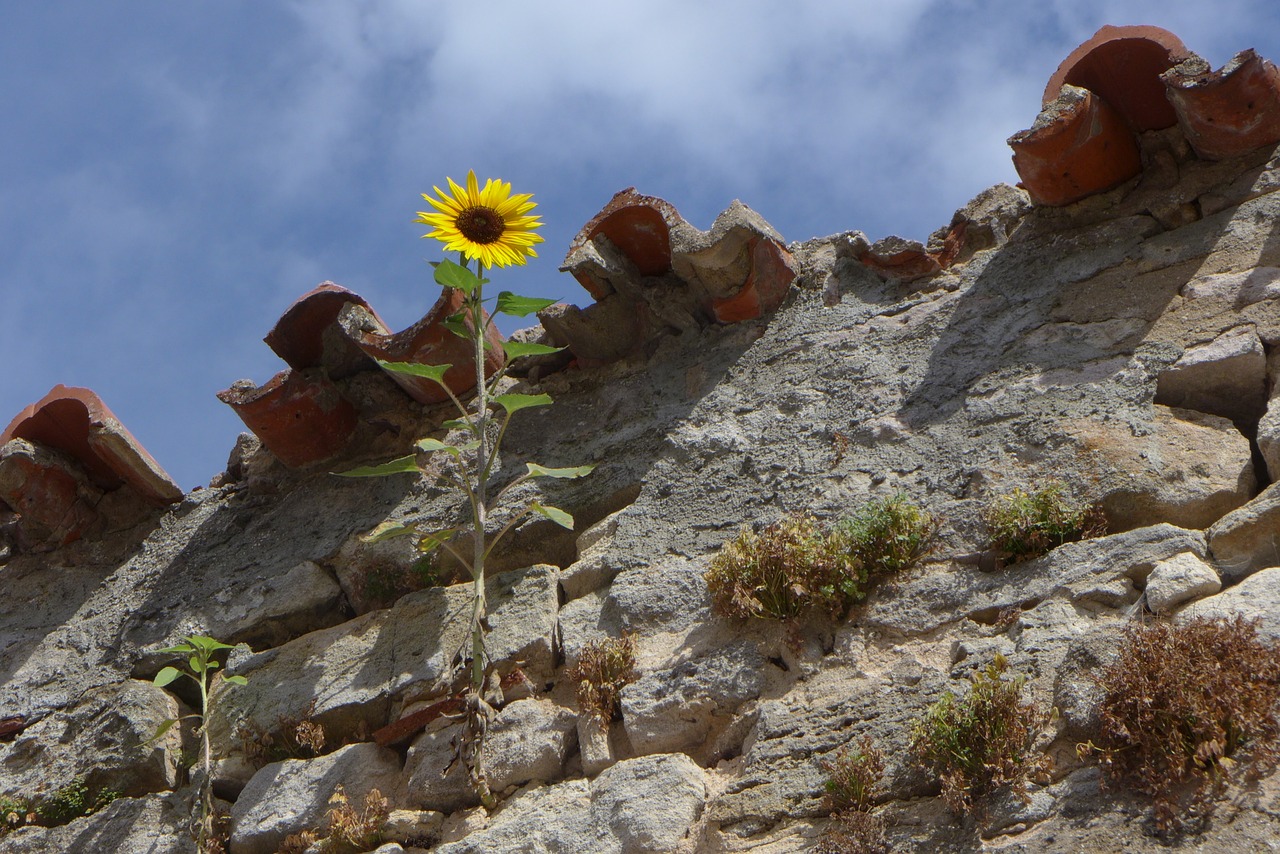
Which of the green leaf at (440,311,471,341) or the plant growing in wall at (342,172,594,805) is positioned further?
the green leaf at (440,311,471,341)

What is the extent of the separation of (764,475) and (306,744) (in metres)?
1.62

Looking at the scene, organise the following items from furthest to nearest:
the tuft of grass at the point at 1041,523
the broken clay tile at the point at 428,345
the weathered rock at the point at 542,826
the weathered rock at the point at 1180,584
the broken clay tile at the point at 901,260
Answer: the broken clay tile at the point at 428,345 < the broken clay tile at the point at 901,260 < the tuft of grass at the point at 1041,523 < the weathered rock at the point at 542,826 < the weathered rock at the point at 1180,584

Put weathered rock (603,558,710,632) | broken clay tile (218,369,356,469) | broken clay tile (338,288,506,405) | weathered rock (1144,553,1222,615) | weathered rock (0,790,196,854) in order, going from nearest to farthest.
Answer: weathered rock (1144,553,1222,615)
weathered rock (603,558,710,632)
weathered rock (0,790,196,854)
broken clay tile (338,288,506,405)
broken clay tile (218,369,356,469)

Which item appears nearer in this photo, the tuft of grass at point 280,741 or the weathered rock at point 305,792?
the weathered rock at point 305,792

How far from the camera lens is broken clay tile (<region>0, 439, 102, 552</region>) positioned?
546cm

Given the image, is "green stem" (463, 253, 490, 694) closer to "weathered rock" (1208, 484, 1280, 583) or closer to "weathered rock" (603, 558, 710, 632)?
"weathered rock" (603, 558, 710, 632)

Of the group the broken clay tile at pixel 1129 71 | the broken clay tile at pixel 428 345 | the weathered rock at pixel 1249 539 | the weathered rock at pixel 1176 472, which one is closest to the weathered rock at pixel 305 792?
the broken clay tile at pixel 428 345

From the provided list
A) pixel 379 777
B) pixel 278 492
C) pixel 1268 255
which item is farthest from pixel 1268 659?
pixel 278 492

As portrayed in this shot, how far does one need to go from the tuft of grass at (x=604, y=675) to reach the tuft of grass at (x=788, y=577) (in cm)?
29

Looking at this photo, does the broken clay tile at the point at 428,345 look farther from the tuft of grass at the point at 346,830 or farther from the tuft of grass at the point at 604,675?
the tuft of grass at the point at 346,830

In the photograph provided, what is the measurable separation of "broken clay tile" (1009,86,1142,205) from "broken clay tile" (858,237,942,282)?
1.28ft

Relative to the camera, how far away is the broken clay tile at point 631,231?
4.90m

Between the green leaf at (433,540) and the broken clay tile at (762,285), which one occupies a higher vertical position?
the broken clay tile at (762,285)

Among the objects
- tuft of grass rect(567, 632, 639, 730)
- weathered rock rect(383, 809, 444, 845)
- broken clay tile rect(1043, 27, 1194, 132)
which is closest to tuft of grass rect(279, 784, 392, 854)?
weathered rock rect(383, 809, 444, 845)
